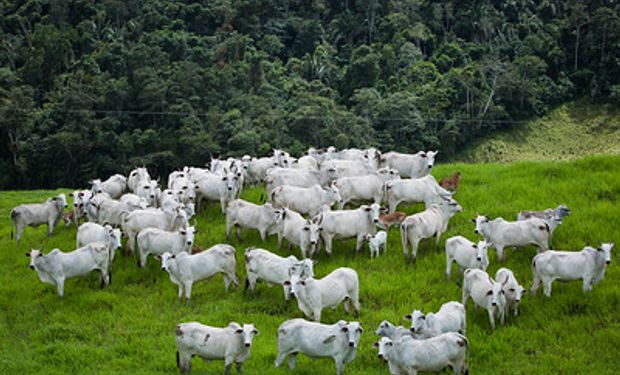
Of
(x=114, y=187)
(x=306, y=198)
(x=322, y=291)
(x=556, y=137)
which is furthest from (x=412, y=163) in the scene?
(x=556, y=137)

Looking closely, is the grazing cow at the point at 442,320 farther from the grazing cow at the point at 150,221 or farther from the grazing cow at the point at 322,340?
the grazing cow at the point at 150,221

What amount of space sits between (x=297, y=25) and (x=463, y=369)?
2596 inches

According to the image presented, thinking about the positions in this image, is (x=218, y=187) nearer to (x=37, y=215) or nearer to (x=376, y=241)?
(x=37, y=215)

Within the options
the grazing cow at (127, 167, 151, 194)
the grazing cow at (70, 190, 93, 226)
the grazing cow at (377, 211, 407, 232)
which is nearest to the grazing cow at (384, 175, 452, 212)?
the grazing cow at (377, 211, 407, 232)

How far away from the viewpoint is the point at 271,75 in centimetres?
6612

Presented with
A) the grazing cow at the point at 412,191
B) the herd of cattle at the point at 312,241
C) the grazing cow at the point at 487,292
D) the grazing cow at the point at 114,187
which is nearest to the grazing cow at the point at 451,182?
the herd of cattle at the point at 312,241

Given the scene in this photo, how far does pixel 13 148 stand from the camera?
50594mm

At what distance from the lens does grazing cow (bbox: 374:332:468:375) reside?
12828 millimetres

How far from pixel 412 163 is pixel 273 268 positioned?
27.8 feet

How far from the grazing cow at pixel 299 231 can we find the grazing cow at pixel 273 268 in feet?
4.63

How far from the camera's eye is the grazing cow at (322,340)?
13508 mm

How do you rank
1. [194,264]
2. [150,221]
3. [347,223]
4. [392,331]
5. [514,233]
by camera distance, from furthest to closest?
[150,221] → [347,223] → [514,233] → [194,264] → [392,331]

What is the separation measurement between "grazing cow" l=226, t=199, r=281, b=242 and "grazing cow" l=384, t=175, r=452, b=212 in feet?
10.6

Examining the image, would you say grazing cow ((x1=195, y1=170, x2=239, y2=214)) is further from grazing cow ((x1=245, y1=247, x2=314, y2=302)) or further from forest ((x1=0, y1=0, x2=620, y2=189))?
forest ((x1=0, y1=0, x2=620, y2=189))
